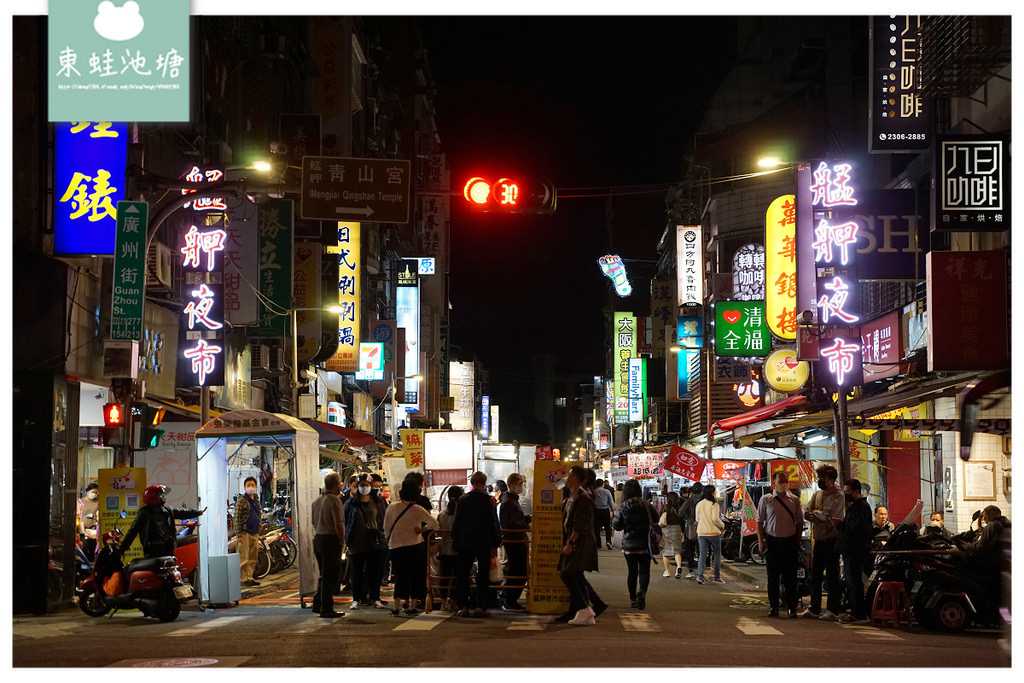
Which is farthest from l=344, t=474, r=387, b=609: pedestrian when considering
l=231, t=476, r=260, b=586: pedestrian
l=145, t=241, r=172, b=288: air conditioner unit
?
l=145, t=241, r=172, b=288: air conditioner unit

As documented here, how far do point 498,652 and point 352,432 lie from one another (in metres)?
13.1

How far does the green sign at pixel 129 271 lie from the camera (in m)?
17.3

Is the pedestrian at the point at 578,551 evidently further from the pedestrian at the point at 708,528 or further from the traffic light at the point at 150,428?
the traffic light at the point at 150,428

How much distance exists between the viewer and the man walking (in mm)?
15226

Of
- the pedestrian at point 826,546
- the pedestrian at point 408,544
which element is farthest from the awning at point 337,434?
the pedestrian at point 826,546

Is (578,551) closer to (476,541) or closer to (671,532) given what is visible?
(476,541)

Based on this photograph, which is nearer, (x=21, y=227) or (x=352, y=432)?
(x=21, y=227)

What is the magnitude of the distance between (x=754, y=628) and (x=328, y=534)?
5684 millimetres

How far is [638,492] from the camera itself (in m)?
18.1

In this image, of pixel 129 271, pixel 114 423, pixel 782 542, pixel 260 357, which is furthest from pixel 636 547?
pixel 260 357

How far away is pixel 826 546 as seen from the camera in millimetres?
16016

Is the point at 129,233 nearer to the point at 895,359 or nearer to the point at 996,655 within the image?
the point at 996,655

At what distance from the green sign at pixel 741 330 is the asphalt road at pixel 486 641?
50.5ft

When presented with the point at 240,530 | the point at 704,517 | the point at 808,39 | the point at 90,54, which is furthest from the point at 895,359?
the point at 808,39
